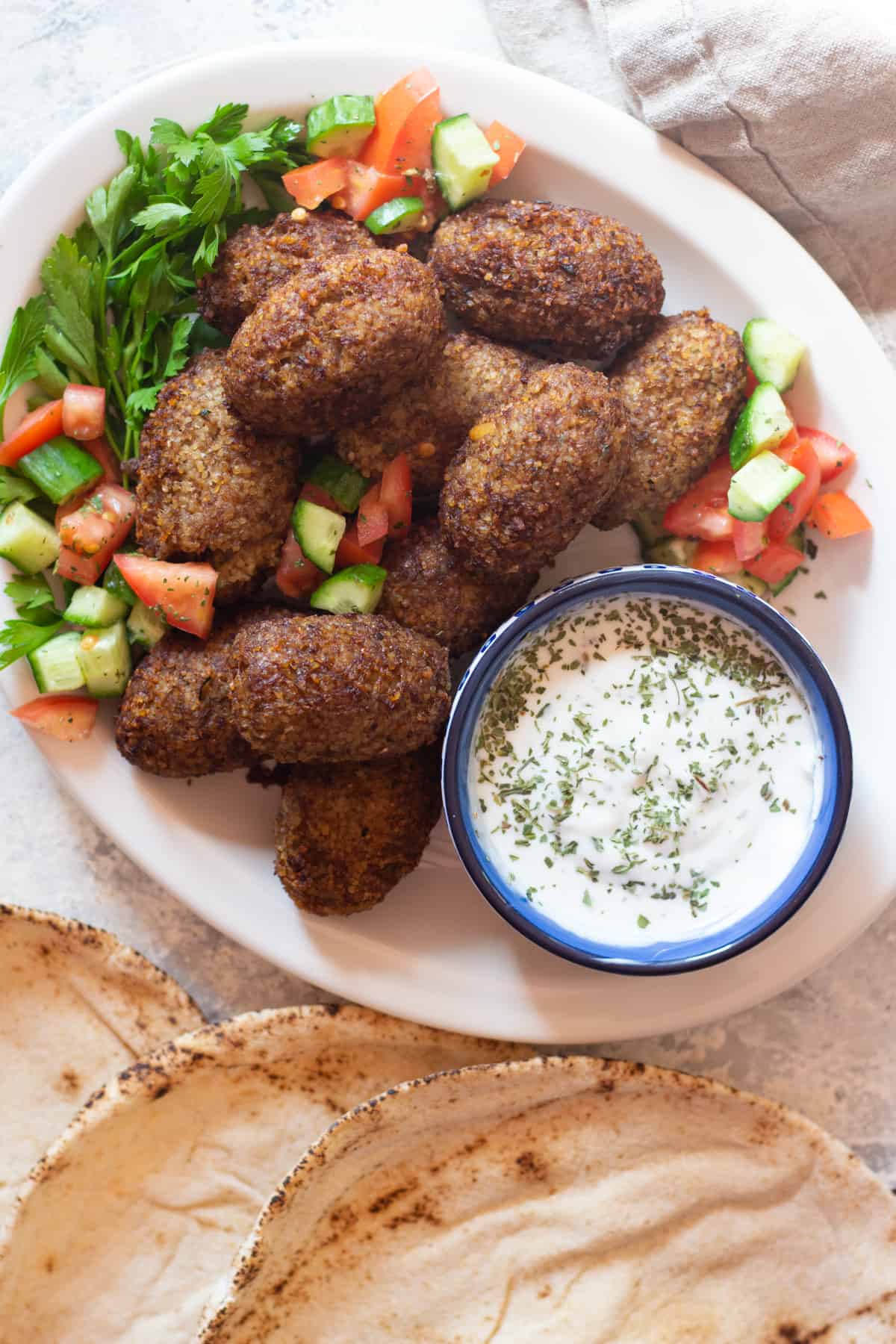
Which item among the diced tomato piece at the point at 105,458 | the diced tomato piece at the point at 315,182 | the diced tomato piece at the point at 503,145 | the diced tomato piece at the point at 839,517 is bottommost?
the diced tomato piece at the point at 839,517

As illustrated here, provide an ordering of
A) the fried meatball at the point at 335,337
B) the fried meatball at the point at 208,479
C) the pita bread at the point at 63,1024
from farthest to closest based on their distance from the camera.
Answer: the pita bread at the point at 63,1024
the fried meatball at the point at 208,479
the fried meatball at the point at 335,337

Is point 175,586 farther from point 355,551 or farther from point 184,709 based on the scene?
point 355,551

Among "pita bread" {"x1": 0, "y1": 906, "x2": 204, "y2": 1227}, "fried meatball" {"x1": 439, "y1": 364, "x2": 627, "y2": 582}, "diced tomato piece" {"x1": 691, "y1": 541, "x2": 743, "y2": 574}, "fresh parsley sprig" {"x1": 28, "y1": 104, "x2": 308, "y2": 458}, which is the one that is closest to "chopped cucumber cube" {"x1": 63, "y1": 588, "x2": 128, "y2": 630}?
"fresh parsley sprig" {"x1": 28, "y1": 104, "x2": 308, "y2": 458}

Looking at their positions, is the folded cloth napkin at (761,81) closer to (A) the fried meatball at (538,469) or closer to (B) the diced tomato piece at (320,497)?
(A) the fried meatball at (538,469)

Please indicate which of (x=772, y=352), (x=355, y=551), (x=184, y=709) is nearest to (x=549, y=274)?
(x=772, y=352)

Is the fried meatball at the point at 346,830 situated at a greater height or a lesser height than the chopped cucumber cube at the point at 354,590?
lesser

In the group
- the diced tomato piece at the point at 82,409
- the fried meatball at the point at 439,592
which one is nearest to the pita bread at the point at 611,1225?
the fried meatball at the point at 439,592
